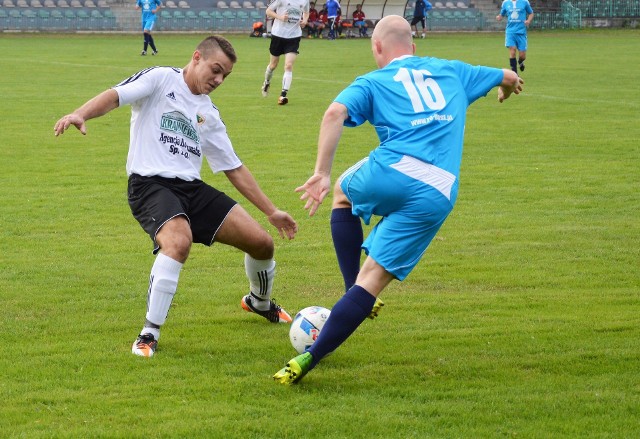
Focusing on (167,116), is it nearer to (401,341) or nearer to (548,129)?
(401,341)

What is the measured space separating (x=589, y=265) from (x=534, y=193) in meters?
2.92

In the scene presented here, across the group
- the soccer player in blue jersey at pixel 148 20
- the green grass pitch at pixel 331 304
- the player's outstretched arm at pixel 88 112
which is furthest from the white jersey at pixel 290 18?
the player's outstretched arm at pixel 88 112

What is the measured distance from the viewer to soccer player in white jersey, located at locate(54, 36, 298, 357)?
5758 millimetres

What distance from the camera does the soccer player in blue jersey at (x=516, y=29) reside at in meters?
25.5

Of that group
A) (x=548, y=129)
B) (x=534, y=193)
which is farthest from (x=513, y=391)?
(x=548, y=129)

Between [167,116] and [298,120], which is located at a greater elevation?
[167,116]

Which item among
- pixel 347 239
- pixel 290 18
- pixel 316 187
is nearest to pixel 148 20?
pixel 290 18

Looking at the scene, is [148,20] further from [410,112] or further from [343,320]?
[343,320]

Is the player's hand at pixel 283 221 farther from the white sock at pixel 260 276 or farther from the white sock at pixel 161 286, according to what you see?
the white sock at pixel 161 286

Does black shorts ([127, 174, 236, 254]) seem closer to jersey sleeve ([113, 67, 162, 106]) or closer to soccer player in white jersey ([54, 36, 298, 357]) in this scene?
soccer player in white jersey ([54, 36, 298, 357])

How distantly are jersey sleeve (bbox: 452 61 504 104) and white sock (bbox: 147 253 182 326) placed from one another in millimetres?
1899

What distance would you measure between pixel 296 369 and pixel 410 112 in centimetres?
145

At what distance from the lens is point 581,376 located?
17.7 feet

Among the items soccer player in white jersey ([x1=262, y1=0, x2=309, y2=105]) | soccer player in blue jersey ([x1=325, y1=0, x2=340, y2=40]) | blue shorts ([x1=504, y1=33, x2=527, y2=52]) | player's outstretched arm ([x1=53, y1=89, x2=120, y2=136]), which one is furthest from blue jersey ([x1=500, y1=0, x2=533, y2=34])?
player's outstretched arm ([x1=53, y1=89, x2=120, y2=136])
